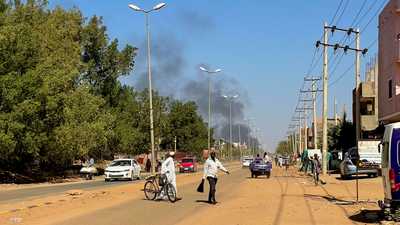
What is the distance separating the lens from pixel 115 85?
7538 cm

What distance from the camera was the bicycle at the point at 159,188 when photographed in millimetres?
23219

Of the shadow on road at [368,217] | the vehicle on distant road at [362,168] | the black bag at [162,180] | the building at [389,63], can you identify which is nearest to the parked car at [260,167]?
the vehicle on distant road at [362,168]

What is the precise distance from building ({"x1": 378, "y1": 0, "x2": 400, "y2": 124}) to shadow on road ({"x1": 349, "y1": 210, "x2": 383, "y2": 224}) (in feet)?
70.3

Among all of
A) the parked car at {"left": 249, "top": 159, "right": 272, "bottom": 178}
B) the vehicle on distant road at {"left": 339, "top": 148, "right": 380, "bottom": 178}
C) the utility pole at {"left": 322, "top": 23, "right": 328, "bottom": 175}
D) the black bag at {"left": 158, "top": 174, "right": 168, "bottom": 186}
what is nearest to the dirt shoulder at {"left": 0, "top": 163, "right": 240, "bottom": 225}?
the black bag at {"left": 158, "top": 174, "right": 168, "bottom": 186}

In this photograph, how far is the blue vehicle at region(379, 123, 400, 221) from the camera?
50.7 ft

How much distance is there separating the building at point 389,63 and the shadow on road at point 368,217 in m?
21.4

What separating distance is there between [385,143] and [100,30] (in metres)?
59.1

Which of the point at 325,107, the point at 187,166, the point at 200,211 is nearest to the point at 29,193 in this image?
the point at 200,211

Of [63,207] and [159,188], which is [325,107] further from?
[63,207]

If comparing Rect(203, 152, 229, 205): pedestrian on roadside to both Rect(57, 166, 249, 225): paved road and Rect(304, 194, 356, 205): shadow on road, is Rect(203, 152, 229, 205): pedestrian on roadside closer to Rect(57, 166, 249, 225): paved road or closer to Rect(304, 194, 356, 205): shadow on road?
Rect(57, 166, 249, 225): paved road

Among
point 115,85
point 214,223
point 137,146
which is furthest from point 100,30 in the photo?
point 214,223

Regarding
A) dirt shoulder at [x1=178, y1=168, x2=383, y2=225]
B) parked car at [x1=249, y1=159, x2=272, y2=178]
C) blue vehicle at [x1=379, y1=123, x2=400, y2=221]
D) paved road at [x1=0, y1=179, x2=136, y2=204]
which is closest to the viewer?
blue vehicle at [x1=379, y1=123, x2=400, y2=221]

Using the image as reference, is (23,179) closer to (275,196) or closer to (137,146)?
(275,196)

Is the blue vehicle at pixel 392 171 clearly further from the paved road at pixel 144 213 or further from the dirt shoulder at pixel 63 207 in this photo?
the dirt shoulder at pixel 63 207
